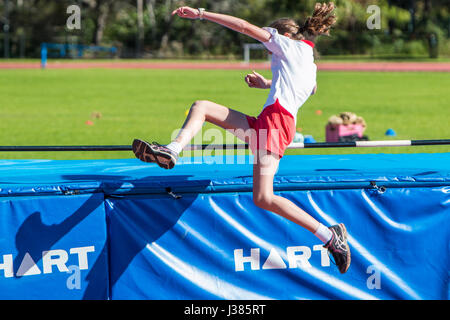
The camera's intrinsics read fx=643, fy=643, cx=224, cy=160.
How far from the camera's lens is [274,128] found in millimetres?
3885

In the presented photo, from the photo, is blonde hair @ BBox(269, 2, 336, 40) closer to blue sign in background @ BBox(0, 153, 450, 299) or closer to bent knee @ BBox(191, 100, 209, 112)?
bent knee @ BBox(191, 100, 209, 112)

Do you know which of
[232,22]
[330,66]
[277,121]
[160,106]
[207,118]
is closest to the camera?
[232,22]

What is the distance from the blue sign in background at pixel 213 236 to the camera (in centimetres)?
393

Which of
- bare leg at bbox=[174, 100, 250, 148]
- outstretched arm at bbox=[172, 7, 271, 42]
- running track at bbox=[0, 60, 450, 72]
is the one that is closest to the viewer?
outstretched arm at bbox=[172, 7, 271, 42]

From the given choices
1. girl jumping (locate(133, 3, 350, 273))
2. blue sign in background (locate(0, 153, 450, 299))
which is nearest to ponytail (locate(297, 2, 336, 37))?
girl jumping (locate(133, 3, 350, 273))

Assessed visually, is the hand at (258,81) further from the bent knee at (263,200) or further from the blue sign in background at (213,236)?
the bent knee at (263,200)

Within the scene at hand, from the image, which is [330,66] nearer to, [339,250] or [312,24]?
[312,24]

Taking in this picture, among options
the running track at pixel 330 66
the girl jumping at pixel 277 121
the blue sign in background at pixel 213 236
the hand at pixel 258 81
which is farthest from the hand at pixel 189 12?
the running track at pixel 330 66

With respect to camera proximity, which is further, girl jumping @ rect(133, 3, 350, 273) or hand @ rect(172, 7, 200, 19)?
girl jumping @ rect(133, 3, 350, 273)

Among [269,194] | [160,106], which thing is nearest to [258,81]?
[269,194]

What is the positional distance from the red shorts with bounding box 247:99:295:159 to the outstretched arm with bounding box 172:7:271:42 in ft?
1.44

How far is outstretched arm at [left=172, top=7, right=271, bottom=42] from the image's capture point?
3590mm

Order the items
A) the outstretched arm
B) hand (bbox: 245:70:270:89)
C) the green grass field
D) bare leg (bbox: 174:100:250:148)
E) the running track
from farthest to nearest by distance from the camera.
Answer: the running track
the green grass field
hand (bbox: 245:70:270:89)
bare leg (bbox: 174:100:250:148)
the outstretched arm

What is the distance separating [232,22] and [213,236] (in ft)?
4.56
